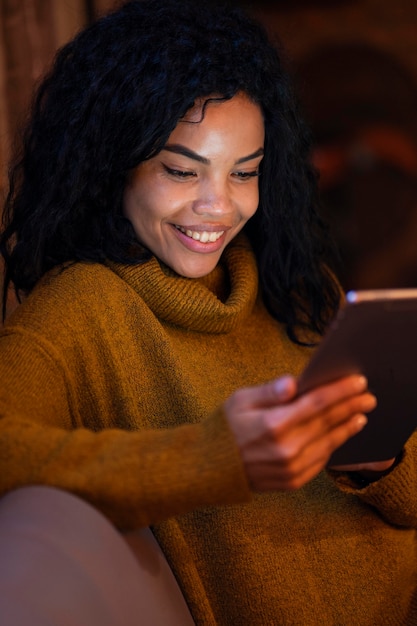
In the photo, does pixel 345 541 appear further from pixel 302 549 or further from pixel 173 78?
pixel 173 78

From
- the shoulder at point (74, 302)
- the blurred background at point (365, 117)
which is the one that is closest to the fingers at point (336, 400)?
the shoulder at point (74, 302)

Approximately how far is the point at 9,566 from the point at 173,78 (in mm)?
781

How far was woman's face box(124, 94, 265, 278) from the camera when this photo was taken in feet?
4.34

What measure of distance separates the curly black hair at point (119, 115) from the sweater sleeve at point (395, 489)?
12.9 inches

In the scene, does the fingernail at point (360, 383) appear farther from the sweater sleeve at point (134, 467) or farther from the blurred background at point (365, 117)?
the blurred background at point (365, 117)

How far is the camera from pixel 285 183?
155 cm

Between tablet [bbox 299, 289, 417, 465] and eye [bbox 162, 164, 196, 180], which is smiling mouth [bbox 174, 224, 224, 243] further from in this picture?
tablet [bbox 299, 289, 417, 465]

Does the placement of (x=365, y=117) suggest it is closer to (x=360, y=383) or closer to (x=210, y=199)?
(x=210, y=199)

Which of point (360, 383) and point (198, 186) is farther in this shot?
point (198, 186)

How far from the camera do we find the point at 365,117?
4594 millimetres

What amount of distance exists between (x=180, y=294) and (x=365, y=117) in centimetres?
353

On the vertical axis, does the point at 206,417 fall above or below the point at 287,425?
below

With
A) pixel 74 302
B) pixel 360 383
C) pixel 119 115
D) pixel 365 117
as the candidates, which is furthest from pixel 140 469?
pixel 365 117

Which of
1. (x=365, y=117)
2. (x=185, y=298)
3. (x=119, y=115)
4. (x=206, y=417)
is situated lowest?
(x=365, y=117)
